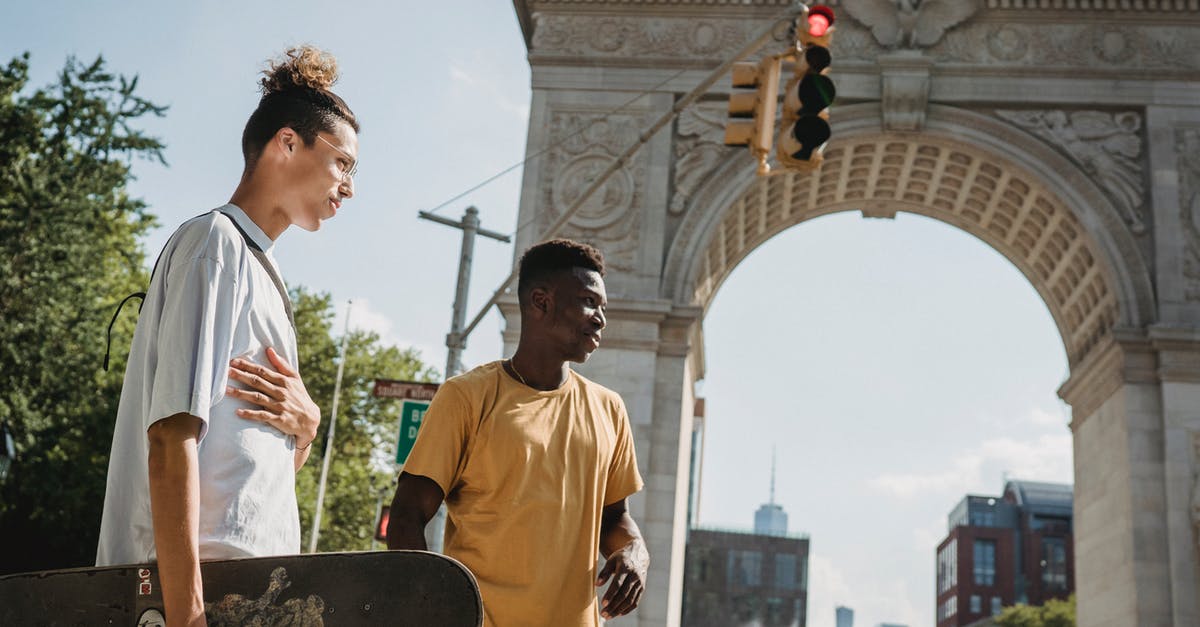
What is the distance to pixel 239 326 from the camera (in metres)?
2.89

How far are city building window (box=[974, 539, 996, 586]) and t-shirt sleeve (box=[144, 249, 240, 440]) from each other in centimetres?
9961

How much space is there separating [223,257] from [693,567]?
79472 millimetres

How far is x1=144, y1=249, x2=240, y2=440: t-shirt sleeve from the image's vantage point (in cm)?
259

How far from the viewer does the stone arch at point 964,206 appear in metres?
22.0

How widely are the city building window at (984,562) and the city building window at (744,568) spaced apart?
25375 millimetres

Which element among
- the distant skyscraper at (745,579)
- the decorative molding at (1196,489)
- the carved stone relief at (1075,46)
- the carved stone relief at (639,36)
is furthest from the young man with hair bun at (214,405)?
the distant skyscraper at (745,579)

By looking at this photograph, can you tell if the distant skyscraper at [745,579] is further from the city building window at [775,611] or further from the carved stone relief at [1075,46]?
the carved stone relief at [1075,46]

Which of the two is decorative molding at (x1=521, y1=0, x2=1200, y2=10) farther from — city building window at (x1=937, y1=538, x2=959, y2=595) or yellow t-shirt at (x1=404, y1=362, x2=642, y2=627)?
city building window at (x1=937, y1=538, x2=959, y2=595)

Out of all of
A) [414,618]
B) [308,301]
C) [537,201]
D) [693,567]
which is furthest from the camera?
[693,567]

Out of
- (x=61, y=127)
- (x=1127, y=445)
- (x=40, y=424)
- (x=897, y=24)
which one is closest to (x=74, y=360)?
(x=40, y=424)

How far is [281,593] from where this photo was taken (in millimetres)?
2477

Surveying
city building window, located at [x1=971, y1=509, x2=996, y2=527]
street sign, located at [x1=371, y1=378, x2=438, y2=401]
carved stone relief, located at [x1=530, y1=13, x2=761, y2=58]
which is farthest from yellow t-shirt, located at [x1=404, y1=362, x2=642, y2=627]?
city building window, located at [x1=971, y1=509, x2=996, y2=527]

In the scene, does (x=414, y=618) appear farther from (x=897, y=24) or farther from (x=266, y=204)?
(x=897, y=24)

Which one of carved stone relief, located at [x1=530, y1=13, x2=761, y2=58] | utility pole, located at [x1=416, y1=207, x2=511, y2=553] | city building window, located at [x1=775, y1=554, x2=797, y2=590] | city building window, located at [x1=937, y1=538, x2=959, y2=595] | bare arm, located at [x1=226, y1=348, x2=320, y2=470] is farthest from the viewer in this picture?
city building window, located at [x1=937, y1=538, x2=959, y2=595]
